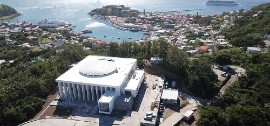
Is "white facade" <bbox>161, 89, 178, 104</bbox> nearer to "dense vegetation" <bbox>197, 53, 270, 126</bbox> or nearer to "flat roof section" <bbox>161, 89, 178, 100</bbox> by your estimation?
"flat roof section" <bbox>161, 89, 178, 100</bbox>

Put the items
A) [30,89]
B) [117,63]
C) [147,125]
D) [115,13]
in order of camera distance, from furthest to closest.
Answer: [115,13]
[117,63]
[30,89]
[147,125]

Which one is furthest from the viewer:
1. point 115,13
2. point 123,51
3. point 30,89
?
point 115,13

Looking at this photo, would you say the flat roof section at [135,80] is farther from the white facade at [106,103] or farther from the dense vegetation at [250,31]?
the dense vegetation at [250,31]

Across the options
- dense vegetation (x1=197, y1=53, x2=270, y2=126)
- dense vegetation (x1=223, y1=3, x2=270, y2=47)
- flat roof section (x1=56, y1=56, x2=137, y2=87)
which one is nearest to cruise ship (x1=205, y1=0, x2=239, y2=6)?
dense vegetation (x1=223, y1=3, x2=270, y2=47)

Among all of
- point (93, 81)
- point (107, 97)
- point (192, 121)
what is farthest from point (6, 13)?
point (192, 121)

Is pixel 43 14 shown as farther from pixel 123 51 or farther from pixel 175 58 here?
pixel 175 58

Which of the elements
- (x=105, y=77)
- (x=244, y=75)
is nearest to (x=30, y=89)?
(x=105, y=77)

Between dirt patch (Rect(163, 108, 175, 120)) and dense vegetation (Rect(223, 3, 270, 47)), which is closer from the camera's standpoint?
dirt patch (Rect(163, 108, 175, 120))
